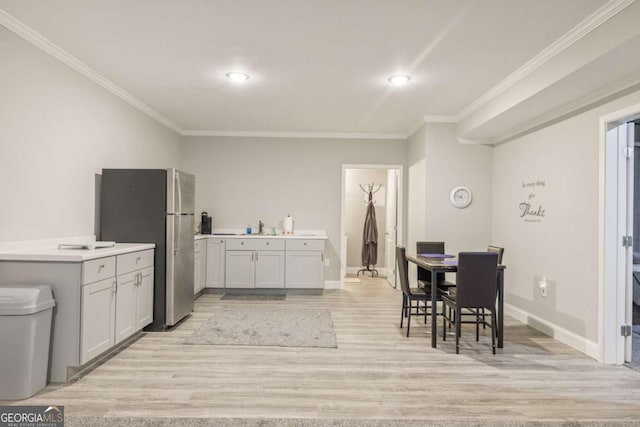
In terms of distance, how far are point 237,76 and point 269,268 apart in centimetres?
292

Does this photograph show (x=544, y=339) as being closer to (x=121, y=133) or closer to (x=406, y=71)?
(x=406, y=71)

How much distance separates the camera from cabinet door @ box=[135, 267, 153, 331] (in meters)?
3.54

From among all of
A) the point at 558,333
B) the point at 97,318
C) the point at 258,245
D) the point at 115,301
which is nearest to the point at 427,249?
the point at 558,333

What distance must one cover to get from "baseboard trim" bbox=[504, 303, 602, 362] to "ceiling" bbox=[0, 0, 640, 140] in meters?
2.17

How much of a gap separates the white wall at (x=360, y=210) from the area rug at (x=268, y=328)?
3351 mm

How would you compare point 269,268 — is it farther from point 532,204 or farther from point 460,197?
point 532,204

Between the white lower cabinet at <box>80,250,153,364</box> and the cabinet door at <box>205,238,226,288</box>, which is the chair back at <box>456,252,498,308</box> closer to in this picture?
the white lower cabinet at <box>80,250,153,364</box>

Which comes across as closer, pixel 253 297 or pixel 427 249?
pixel 427 249

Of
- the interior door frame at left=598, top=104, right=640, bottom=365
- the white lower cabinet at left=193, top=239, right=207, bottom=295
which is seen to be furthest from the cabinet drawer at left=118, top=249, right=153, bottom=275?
the interior door frame at left=598, top=104, right=640, bottom=365

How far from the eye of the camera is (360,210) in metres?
8.11

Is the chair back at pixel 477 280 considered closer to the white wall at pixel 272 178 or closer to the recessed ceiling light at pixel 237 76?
the recessed ceiling light at pixel 237 76

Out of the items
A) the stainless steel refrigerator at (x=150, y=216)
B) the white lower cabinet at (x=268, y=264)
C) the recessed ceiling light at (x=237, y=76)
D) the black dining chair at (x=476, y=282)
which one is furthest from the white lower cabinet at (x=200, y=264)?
the black dining chair at (x=476, y=282)

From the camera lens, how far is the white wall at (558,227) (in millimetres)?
3309

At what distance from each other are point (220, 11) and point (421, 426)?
9.58 feet
